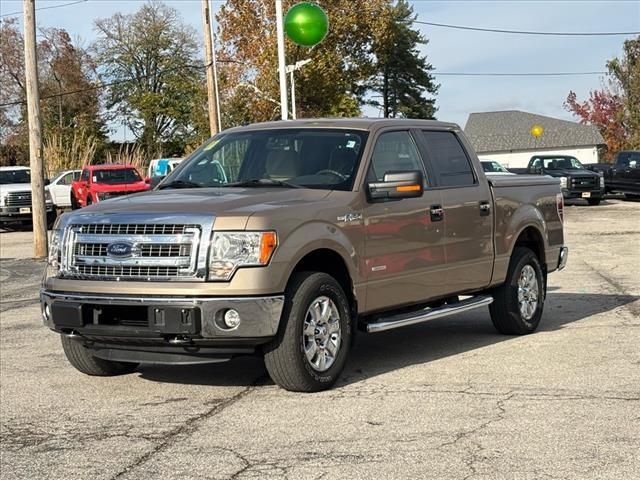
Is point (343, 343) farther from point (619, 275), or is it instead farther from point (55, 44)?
point (55, 44)

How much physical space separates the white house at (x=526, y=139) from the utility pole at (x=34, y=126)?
61.6 metres

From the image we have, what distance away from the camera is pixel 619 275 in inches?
563

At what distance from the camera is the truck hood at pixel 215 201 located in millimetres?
6719

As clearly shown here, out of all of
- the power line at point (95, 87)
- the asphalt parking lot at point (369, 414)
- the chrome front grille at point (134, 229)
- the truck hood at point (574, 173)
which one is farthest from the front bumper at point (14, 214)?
the power line at point (95, 87)

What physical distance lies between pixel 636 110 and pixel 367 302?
209ft

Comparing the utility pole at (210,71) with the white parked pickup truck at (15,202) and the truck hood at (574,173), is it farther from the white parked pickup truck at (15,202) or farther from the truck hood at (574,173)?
the truck hood at (574,173)

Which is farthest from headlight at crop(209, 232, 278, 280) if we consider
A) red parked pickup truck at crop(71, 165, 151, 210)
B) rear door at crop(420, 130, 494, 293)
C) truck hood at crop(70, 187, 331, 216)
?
red parked pickup truck at crop(71, 165, 151, 210)

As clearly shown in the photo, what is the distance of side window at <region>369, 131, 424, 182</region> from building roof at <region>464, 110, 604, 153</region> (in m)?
75.8

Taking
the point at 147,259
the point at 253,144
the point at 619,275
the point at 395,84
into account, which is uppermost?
the point at 395,84

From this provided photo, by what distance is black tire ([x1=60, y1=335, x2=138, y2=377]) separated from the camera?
7.70m

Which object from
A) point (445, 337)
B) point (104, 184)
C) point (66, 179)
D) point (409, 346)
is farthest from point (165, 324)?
point (66, 179)

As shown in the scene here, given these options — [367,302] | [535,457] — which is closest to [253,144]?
[367,302]

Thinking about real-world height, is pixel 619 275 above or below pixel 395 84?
below

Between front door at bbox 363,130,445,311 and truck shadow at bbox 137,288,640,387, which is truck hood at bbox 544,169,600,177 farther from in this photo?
front door at bbox 363,130,445,311
